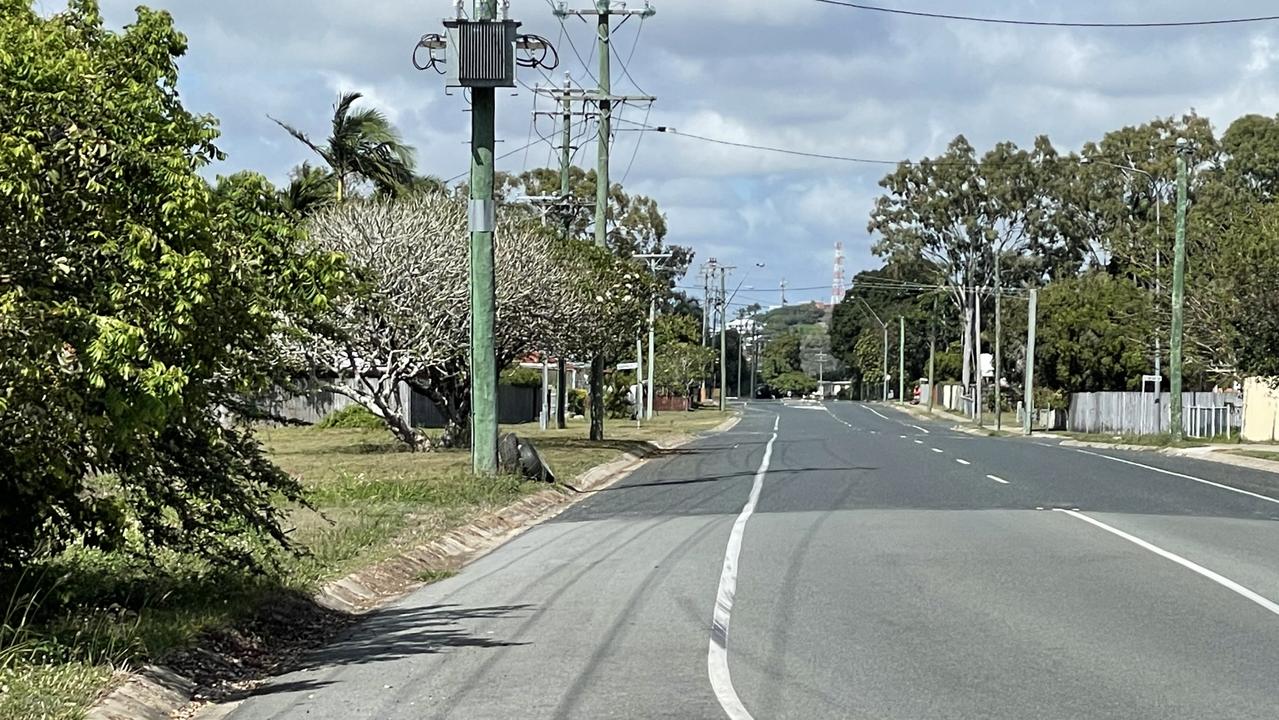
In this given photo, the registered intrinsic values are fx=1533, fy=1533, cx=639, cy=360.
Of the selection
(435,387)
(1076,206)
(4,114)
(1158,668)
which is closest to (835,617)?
(1158,668)

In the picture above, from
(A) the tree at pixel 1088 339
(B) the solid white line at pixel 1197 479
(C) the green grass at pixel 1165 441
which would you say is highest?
(A) the tree at pixel 1088 339

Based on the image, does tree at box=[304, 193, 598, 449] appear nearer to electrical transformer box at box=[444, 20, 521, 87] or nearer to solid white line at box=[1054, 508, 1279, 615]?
electrical transformer box at box=[444, 20, 521, 87]

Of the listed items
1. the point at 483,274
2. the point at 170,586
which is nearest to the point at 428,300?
the point at 483,274

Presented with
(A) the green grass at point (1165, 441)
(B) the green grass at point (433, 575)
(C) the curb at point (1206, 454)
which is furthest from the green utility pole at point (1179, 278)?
(B) the green grass at point (433, 575)

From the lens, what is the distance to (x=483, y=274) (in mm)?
23359

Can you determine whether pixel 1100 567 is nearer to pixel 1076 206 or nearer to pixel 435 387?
pixel 435 387

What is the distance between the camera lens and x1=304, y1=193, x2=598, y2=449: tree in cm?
3222

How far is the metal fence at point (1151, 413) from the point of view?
54.5 m

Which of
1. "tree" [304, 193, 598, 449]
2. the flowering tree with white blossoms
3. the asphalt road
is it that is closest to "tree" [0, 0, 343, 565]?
the asphalt road

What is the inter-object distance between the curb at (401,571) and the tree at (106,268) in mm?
1320

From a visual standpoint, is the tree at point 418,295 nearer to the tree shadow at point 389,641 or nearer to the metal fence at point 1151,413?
the tree shadow at point 389,641

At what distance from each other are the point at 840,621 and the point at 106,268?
5.73 m

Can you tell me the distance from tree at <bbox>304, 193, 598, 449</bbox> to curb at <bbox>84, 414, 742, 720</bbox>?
186 inches

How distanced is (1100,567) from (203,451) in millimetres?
8249
